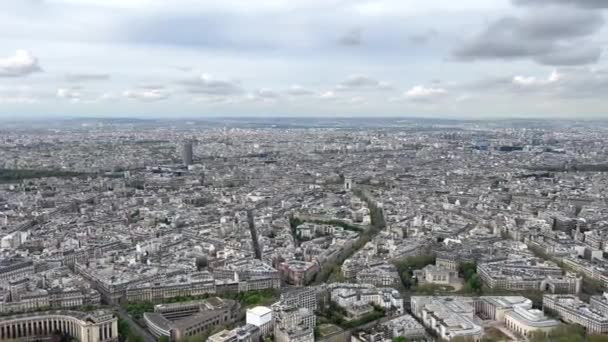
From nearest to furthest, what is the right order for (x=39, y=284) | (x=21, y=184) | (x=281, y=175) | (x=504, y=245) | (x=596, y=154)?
(x=39, y=284), (x=504, y=245), (x=21, y=184), (x=281, y=175), (x=596, y=154)

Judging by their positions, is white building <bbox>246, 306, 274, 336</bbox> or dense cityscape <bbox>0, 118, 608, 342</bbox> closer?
white building <bbox>246, 306, 274, 336</bbox>

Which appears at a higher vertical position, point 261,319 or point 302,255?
point 261,319

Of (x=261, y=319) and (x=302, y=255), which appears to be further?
(x=302, y=255)

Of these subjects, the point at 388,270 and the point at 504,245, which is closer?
the point at 388,270

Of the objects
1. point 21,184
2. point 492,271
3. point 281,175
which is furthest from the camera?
point 281,175

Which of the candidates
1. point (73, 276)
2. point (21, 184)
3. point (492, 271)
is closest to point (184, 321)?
point (73, 276)

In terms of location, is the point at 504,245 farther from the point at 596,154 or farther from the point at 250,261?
the point at 596,154
